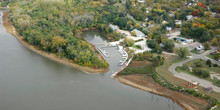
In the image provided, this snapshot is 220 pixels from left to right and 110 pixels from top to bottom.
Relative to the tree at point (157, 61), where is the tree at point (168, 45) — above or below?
above

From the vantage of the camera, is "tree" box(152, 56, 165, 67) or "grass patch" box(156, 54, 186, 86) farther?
"tree" box(152, 56, 165, 67)

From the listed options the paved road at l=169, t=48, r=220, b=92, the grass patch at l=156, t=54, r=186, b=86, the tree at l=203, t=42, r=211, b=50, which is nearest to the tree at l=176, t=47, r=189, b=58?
the grass patch at l=156, t=54, r=186, b=86

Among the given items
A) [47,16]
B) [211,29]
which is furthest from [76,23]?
[211,29]

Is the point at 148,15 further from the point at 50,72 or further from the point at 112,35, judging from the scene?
the point at 50,72

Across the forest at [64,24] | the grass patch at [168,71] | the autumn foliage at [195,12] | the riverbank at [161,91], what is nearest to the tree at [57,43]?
the forest at [64,24]

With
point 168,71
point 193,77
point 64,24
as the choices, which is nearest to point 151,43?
point 168,71

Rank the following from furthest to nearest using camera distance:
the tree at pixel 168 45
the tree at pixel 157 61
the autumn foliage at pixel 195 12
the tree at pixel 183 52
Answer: the autumn foliage at pixel 195 12, the tree at pixel 168 45, the tree at pixel 183 52, the tree at pixel 157 61

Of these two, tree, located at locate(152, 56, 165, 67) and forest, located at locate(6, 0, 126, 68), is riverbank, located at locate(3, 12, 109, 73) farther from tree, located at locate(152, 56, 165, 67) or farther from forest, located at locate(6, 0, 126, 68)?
tree, located at locate(152, 56, 165, 67)

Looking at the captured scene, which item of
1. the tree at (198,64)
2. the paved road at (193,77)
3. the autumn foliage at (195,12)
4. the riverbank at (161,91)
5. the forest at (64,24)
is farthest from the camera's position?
the autumn foliage at (195,12)

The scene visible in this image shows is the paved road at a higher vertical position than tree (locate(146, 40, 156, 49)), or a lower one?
lower

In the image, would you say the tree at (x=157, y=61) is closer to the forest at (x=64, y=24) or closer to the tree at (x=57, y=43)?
the forest at (x=64, y=24)
